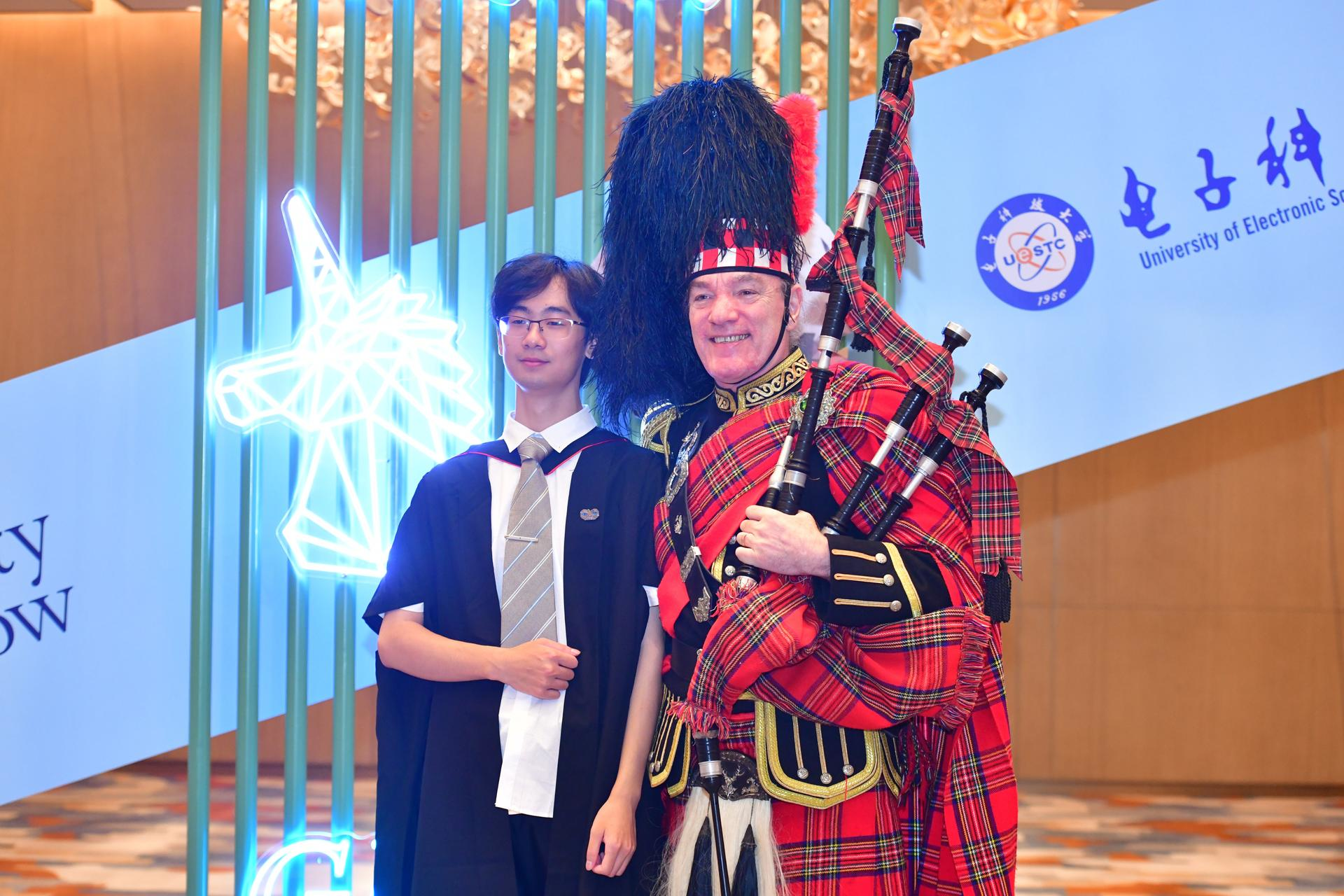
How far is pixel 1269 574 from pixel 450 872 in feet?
13.7

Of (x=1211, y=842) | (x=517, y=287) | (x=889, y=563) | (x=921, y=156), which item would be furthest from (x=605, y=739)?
(x=1211, y=842)

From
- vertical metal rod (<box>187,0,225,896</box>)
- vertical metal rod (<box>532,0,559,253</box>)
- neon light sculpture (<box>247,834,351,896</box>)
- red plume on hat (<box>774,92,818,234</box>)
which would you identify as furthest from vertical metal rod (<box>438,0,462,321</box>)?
neon light sculpture (<box>247,834,351,896</box>)

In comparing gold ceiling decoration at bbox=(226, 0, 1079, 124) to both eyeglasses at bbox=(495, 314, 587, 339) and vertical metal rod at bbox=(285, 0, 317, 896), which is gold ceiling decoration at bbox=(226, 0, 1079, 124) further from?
eyeglasses at bbox=(495, 314, 587, 339)

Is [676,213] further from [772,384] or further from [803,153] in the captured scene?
[772,384]

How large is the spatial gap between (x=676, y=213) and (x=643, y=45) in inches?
38.1

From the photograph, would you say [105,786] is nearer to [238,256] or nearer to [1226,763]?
[238,256]

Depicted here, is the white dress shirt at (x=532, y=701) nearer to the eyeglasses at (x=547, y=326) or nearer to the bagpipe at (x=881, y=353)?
the eyeglasses at (x=547, y=326)

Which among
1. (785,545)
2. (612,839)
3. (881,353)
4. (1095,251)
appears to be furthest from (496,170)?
(1095,251)

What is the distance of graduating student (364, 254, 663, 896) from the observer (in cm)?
187

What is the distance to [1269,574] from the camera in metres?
4.79

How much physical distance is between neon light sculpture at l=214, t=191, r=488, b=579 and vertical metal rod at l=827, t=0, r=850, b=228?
980 mm

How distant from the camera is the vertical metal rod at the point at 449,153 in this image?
2.70m

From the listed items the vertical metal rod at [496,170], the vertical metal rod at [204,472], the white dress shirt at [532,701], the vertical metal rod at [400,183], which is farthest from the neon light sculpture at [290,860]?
the vertical metal rod at [496,170]

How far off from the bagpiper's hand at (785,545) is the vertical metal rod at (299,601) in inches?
58.5
